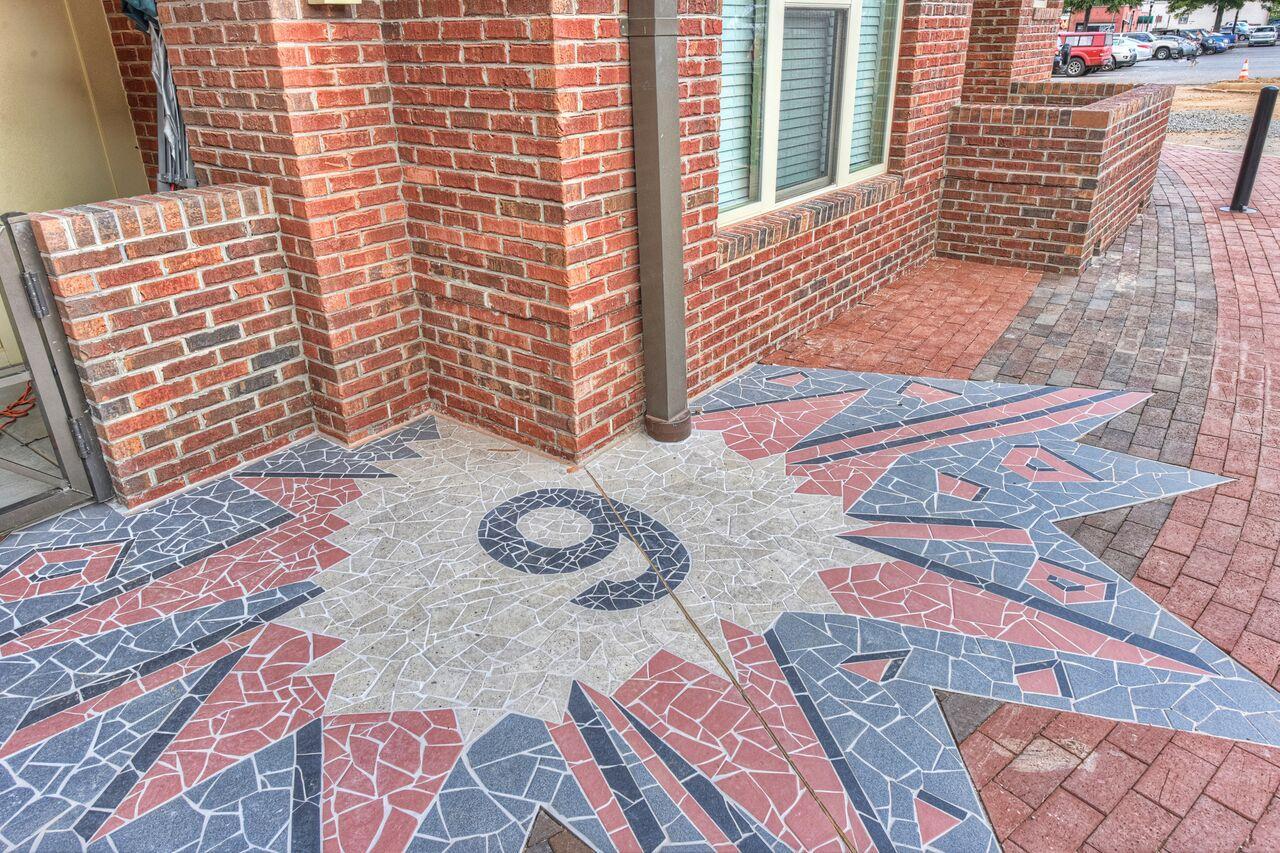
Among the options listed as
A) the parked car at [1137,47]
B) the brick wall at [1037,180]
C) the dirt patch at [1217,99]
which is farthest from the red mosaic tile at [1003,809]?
the parked car at [1137,47]

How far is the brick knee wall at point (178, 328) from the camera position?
2.85m

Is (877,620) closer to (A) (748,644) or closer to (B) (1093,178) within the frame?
(A) (748,644)

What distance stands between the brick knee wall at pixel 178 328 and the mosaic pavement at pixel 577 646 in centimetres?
18

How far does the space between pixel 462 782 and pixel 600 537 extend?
110cm

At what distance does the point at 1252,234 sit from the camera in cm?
658

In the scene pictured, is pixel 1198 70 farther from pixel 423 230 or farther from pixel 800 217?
pixel 423 230

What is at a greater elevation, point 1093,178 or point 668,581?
point 1093,178

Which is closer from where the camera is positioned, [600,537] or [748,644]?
[748,644]

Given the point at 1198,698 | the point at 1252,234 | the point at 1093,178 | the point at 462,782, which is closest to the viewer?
the point at 462,782

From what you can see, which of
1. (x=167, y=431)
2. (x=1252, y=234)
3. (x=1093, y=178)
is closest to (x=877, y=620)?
(x=167, y=431)

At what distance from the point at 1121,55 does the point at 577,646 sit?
3337 centimetres

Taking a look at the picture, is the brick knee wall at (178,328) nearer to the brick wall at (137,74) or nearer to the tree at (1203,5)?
the brick wall at (137,74)

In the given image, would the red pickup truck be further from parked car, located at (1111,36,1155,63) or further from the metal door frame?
the metal door frame

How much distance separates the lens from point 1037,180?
5.81 m
